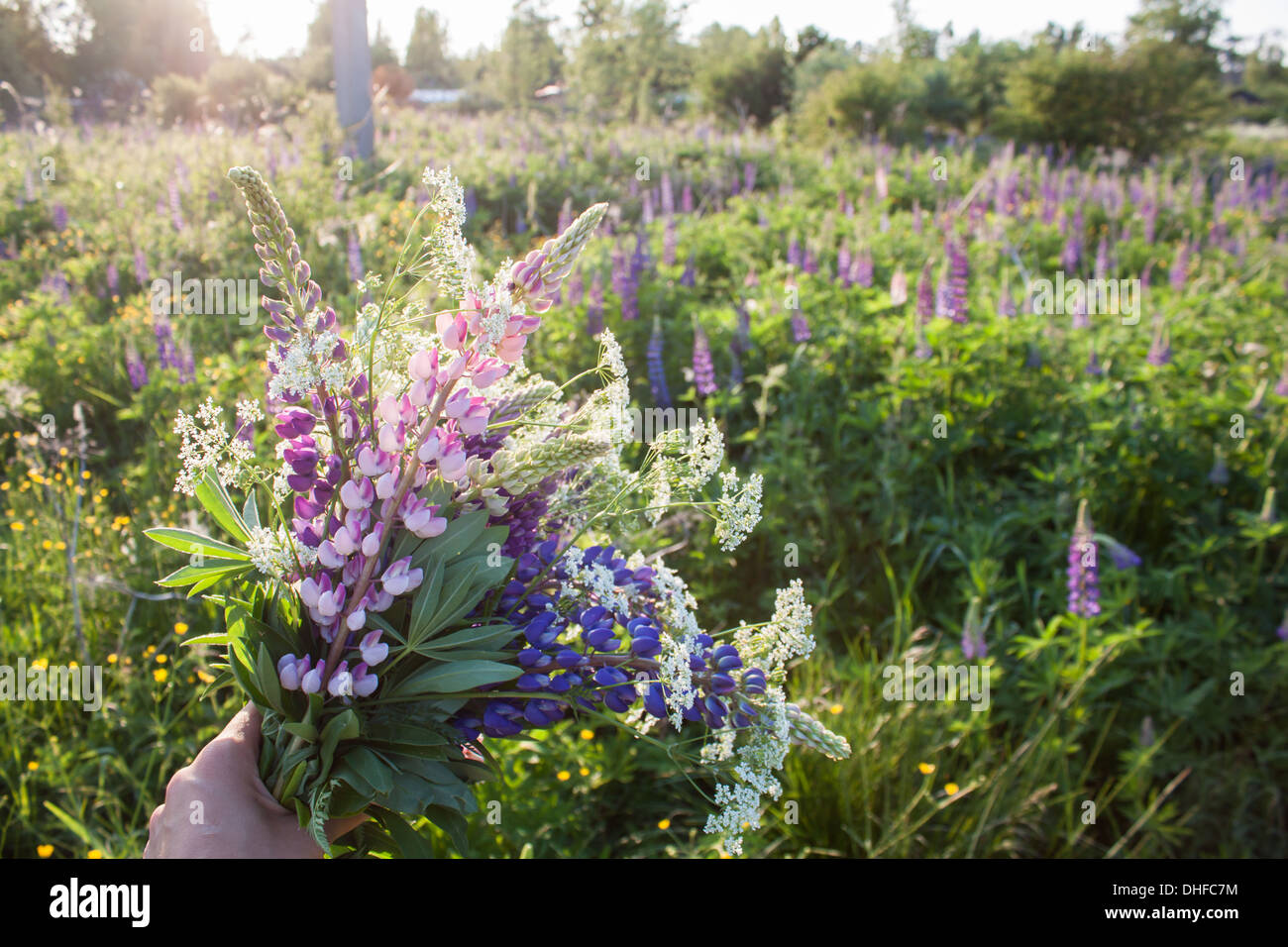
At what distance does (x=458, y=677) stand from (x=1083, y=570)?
8.51ft

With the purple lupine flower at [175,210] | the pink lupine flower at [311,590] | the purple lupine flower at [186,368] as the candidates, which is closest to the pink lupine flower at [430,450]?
the pink lupine flower at [311,590]

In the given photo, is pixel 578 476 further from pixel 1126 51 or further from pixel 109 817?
pixel 1126 51

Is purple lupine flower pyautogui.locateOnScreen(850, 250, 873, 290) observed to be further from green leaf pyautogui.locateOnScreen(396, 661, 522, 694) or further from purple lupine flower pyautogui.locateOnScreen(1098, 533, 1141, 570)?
green leaf pyautogui.locateOnScreen(396, 661, 522, 694)

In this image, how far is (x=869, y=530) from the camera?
3738 mm

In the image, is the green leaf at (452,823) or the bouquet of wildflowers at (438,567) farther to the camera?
the green leaf at (452,823)

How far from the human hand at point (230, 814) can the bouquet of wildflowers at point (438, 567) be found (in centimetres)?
3

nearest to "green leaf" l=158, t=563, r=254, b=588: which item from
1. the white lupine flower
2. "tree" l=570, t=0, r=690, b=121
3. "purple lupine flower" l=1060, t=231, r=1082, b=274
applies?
the white lupine flower

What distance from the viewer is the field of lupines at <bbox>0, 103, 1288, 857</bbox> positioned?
105 inches

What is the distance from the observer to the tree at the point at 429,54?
135ft

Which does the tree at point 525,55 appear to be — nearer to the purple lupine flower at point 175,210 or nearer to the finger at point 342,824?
the purple lupine flower at point 175,210

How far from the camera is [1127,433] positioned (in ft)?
12.1

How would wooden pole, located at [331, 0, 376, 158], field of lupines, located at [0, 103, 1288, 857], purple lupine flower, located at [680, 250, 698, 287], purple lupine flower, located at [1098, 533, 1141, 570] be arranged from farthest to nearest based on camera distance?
wooden pole, located at [331, 0, 376, 158]
purple lupine flower, located at [680, 250, 698, 287]
purple lupine flower, located at [1098, 533, 1141, 570]
field of lupines, located at [0, 103, 1288, 857]
